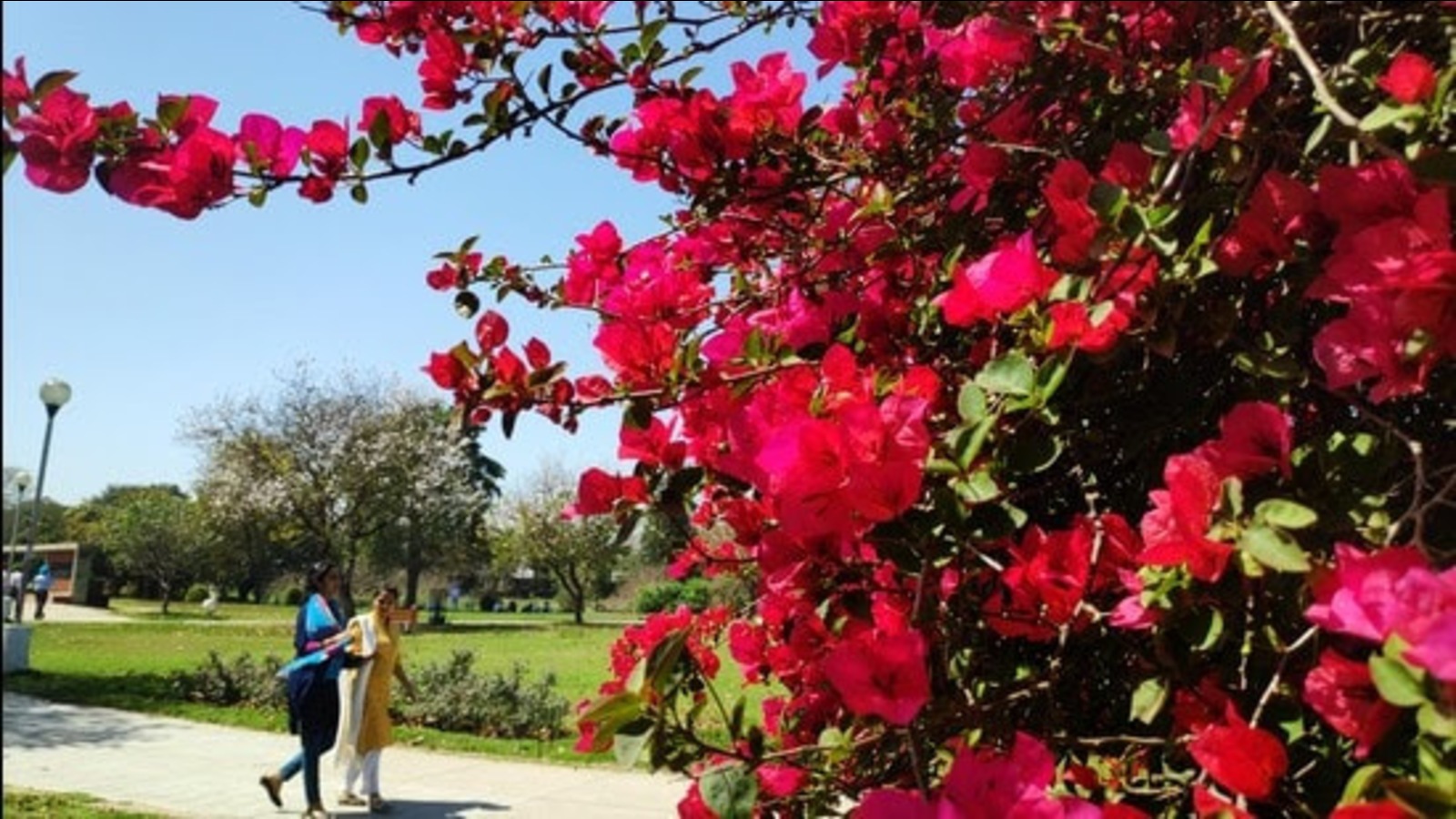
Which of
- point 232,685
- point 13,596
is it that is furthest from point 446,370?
point 13,596

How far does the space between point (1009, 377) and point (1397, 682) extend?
1.51ft

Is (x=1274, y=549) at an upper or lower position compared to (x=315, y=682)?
upper

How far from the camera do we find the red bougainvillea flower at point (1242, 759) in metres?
1.01

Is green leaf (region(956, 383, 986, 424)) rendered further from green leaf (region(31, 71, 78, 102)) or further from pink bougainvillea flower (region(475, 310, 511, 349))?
green leaf (region(31, 71, 78, 102))

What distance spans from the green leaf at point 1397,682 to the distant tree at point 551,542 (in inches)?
1547

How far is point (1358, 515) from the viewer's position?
1.10 meters

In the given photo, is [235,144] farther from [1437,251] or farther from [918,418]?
[1437,251]

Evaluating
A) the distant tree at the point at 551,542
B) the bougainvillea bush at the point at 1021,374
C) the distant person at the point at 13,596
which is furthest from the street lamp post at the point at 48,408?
the distant tree at the point at 551,542

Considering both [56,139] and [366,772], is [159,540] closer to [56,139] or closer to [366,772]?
[366,772]

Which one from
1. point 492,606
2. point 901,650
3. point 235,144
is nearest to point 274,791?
point 235,144

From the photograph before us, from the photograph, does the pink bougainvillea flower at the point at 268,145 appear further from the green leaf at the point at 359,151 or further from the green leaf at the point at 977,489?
the green leaf at the point at 977,489

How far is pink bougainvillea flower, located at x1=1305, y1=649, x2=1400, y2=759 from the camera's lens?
943 mm

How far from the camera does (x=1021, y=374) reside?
1173 millimetres

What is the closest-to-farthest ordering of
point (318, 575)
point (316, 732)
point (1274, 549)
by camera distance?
point (1274, 549), point (316, 732), point (318, 575)
